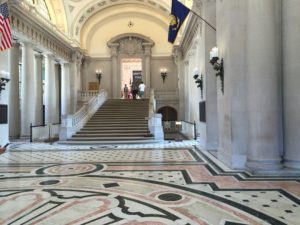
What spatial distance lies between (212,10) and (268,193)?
7322 mm

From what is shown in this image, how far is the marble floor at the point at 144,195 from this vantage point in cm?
356

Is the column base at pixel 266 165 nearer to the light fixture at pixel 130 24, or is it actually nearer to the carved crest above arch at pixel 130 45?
the carved crest above arch at pixel 130 45

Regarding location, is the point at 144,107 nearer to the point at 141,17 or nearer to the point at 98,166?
the point at 141,17

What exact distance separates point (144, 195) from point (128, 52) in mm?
21876

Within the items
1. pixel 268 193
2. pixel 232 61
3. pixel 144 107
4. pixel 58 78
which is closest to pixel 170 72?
pixel 144 107

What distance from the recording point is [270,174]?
589 centimetres

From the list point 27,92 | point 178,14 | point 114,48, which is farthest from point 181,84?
point 178,14

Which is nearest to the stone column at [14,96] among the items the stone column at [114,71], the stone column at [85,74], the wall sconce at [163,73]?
the stone column at [85,74]

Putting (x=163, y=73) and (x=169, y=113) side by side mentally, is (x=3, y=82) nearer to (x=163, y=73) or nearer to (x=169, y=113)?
(x=169, y=113)

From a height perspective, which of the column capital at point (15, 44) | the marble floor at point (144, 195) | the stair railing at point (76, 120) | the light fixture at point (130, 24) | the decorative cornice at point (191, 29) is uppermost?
the light fixture at point (130, 24)

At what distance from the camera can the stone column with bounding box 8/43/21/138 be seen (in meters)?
16.6

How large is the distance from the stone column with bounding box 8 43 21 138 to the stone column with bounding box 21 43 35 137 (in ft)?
3.52

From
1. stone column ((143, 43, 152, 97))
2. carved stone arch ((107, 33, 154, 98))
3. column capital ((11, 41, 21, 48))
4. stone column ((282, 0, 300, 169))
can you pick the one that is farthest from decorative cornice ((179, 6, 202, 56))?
column capital ((11, 41, 21, 48))

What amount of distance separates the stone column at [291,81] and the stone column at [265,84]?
16cm
